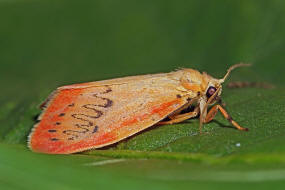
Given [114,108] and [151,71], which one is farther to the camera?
[151,71]

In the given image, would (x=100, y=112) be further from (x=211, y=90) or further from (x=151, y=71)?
(x=151, y=71)

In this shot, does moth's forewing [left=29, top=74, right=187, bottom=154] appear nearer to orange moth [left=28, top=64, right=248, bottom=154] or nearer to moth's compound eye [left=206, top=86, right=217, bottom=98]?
orange moth [left=28, top=64, right=248, bottom=154]

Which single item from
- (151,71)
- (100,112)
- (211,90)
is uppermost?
(151,71)

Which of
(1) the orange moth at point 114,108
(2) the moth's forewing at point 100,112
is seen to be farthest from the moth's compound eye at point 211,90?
(2) the moth's forewing at point 100,112

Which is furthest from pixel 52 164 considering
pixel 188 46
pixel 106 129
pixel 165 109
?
pixel 188 46

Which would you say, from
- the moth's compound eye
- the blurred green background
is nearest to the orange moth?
the moth's compound eye

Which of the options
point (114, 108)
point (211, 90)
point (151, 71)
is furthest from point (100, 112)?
point (151, 71)

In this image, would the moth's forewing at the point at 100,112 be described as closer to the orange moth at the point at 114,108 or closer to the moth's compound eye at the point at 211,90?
the orange moth at the point at 114,108
